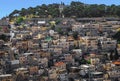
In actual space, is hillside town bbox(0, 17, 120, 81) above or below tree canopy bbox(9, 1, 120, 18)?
below

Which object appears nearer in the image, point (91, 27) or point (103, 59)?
point (103, 59)

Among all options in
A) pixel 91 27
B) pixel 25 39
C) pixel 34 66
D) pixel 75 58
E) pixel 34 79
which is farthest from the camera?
pixel 91 27

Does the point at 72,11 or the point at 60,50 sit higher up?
the point at 72,11

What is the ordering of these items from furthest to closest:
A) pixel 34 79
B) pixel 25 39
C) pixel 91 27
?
1. pixel 91 27
2. pixel 25 39
3. pixel 34 79

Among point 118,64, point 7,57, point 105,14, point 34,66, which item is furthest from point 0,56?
point 105,14

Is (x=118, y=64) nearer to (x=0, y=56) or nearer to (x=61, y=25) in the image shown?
(x=0, y=56)

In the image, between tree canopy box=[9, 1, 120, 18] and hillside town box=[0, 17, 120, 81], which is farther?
tree canopy box=[9, 1, 120, 18]

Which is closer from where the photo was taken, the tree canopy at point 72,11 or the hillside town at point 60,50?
the hillside town at point 60,50

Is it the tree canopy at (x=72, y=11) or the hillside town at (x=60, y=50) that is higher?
the tree canopy at (x=72, y=11)
